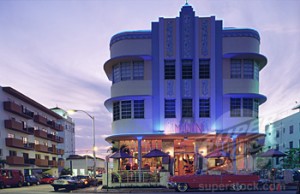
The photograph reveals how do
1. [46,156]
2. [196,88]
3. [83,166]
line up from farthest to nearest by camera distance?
[83,166], [46,156], [196,88]

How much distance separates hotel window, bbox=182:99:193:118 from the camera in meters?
31.8

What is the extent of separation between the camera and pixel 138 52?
31969mm

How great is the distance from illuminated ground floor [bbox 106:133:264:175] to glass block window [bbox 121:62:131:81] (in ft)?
17.5

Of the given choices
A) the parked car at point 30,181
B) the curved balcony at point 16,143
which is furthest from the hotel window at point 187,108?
the curved balcony at point 16,143

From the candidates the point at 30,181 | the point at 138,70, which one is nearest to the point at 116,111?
the point at 138,70

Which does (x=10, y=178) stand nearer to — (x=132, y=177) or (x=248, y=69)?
(x=132, y=177)

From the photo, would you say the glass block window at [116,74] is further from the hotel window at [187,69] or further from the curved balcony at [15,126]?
the curved balcony at [15,126]

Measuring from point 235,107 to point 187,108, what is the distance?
4.28 m

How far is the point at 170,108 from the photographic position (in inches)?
1256

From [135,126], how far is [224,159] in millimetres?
8709

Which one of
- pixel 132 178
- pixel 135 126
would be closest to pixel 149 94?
pixel 135 126

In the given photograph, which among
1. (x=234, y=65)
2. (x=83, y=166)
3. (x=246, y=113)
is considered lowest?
(x=83, y=166)

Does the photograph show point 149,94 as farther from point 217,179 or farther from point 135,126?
point 217,179

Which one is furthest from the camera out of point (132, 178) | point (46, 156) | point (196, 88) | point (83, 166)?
point (83, 166)
